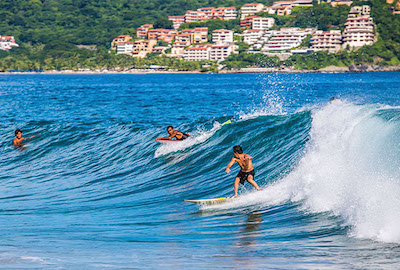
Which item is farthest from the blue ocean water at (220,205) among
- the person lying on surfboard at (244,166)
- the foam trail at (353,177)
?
the person lying on surfboard at (244,166)

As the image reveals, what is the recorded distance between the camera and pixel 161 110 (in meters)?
44.4

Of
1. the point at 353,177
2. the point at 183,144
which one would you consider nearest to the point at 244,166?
the point at 353,177

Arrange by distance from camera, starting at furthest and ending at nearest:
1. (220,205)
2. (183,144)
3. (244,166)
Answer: (183,144) → (244,166) → (220,205)

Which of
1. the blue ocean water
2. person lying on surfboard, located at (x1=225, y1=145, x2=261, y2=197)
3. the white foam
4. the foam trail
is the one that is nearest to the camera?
the blue ocean water

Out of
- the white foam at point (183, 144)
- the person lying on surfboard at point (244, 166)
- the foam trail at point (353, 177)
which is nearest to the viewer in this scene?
the foam trail at point (353, 177)

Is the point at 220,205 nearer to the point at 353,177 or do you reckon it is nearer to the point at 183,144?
the point at 353,177

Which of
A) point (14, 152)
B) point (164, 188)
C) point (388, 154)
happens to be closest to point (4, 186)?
point (164, 188)

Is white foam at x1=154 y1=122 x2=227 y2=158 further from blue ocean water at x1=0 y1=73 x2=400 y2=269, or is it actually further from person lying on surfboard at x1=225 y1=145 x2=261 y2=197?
person lying on surfboard at x1=225 y1=145 x2=261 y2=197

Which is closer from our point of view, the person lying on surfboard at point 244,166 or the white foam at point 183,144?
the person lying on surfboard at point 244,166

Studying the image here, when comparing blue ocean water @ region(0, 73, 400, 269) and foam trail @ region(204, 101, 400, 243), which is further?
foam trail @ region(204, 101, 400, 243)

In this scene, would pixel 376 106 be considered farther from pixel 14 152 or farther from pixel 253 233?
pixel 14 152

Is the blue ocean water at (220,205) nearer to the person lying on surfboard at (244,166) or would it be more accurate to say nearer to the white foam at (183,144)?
the white foam at (183,144)

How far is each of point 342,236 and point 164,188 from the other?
23.8ft

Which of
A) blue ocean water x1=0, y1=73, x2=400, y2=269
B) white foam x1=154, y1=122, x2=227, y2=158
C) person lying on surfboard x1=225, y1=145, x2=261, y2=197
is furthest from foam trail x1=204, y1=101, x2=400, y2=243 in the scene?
white foam x1=154, y1=122, x2=227, y2=158
